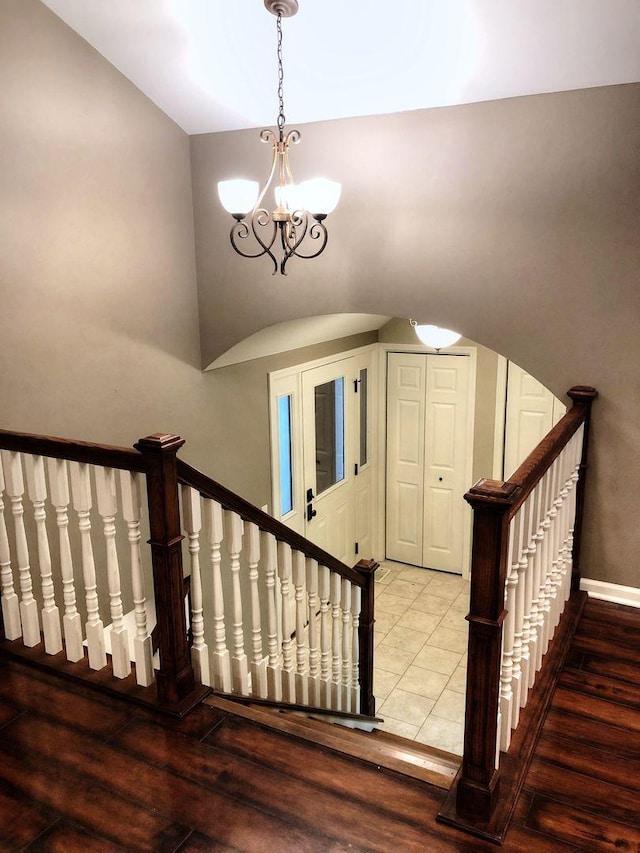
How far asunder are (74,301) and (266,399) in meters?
1.77

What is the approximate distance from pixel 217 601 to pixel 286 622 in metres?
0.52

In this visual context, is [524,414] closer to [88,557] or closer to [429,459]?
[429,459]

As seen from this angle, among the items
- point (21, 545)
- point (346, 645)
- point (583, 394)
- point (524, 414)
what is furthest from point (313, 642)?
point (524, 414)

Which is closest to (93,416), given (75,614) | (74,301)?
(74,301)

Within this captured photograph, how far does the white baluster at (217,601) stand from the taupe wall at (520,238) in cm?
170

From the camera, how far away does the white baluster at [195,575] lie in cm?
216

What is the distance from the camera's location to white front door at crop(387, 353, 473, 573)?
5887 millimetres

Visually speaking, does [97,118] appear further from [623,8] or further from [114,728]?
[114,728]

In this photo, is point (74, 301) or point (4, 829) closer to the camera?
point (4, 829)

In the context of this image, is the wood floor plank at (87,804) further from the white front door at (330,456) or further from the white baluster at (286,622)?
the white front door at (330,456)

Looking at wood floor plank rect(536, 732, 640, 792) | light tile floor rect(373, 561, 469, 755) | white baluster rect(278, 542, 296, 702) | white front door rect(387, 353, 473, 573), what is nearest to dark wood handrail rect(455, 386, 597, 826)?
wood floor plank rect(536, 732, 640, 792)

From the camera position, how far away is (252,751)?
2023 mm

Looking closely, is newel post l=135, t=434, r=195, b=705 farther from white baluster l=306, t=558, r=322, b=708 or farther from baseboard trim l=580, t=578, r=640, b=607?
baseboard trim l=580, t=578, r=640, b=607

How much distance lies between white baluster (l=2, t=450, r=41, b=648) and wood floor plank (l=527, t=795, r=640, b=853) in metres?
1.81
